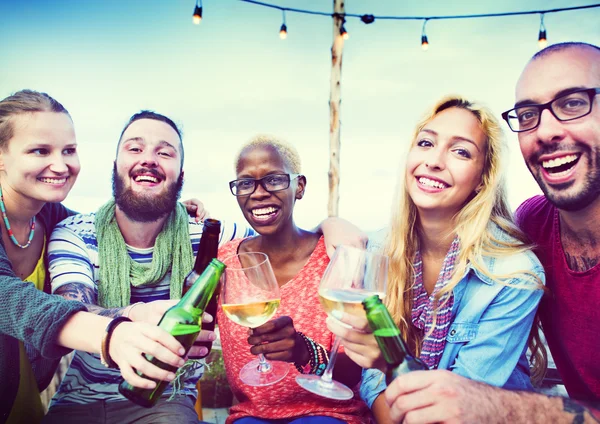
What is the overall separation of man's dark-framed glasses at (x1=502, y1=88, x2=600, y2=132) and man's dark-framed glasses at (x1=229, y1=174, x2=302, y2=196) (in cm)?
97

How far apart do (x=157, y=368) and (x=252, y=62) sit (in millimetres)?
5861

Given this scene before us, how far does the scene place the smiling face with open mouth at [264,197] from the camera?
2018 mm

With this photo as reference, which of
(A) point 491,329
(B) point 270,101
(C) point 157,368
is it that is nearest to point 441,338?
(A) point 491,329

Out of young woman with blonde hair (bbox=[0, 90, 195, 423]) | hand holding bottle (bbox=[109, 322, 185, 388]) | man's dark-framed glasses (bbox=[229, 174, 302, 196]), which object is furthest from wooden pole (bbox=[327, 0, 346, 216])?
hand holding bottle (bbox=[109, 322, 185, 388])

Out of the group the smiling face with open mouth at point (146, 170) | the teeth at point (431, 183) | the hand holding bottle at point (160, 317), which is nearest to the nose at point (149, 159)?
the smiling face with open mouth at point (146, 170)

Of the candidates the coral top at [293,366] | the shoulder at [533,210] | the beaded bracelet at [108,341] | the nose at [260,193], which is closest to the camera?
the beaded bracelet at [108,341]

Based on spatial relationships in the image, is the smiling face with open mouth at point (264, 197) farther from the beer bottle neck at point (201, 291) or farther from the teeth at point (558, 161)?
the teeth at point (558, 161)

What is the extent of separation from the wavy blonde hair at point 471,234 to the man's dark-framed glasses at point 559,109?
0.26 feet

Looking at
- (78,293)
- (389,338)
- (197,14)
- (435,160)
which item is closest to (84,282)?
(78,293)

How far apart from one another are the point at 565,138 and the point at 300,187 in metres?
1.18

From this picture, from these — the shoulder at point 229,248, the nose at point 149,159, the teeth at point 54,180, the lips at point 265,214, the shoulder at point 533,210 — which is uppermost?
the nose at point 149,159

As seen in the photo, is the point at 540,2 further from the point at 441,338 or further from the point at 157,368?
the point at 157,368

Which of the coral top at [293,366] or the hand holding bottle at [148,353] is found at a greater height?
the hand holding bottle at [148,353]

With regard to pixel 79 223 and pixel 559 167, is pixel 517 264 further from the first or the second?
pixel 79 223
